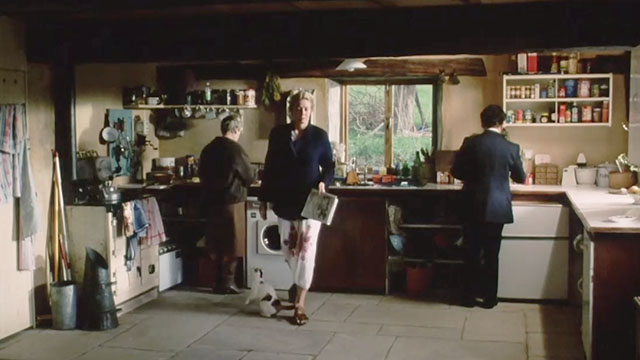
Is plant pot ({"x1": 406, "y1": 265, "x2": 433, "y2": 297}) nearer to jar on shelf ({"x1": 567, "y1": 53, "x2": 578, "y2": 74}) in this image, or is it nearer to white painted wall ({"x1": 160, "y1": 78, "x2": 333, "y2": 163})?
white painted wall ({"x1": 160, "y1": 78, "x2": 333, "y2": 163})

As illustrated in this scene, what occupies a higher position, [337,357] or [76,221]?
[76,221]

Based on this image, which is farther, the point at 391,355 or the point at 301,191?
the point at 301,191

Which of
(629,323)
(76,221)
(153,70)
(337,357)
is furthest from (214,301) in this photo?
(629,323)

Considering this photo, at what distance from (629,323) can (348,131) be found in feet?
12.9

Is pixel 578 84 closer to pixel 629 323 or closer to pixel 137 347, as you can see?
pixel 629 323

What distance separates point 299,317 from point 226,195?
135 centimetres

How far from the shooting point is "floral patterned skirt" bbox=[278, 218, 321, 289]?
5.60 metres

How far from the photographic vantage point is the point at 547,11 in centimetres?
497

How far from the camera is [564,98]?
677 centimetres

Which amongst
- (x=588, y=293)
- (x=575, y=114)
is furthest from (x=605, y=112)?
(x=588, y=293)

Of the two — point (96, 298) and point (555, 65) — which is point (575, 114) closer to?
point (555, 65)

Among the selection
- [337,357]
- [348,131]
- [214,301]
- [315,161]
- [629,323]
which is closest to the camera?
[629,323]

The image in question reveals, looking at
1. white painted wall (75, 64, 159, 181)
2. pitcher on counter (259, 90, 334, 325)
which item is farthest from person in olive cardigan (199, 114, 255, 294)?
white painted wall (75, 64, 159, 181)

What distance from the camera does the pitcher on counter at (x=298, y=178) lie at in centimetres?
561
